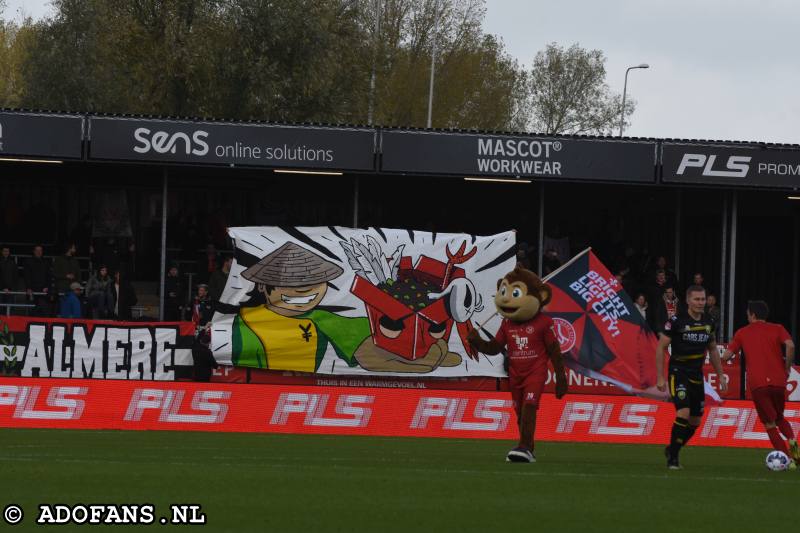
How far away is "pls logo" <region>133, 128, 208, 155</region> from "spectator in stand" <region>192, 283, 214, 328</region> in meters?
2.51

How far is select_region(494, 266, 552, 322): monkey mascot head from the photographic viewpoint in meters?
14.3

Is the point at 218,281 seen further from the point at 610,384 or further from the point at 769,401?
the point at 769,401

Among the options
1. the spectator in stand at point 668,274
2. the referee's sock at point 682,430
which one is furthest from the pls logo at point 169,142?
the referee's sock at point 682,430

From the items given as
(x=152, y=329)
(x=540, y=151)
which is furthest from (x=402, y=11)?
(x=152, y=329)

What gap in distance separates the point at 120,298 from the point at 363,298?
484cm

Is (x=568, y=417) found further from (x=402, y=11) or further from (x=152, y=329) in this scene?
(x=402, y=11)

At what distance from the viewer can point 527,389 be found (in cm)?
1412

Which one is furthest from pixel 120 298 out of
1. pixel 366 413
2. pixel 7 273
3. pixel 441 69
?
pixel 441 69

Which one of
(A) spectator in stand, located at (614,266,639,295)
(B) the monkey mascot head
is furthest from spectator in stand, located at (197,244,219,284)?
(B) the monkey mascot head

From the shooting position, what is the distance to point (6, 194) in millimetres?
30875

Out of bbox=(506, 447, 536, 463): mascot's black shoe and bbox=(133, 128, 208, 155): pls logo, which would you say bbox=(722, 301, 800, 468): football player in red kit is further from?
bbox=(133, 128, 208, 155): pls logo

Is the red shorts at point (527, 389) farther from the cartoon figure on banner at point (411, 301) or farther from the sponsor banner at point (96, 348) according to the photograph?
the cartoon figure on banner at point (411, 301)

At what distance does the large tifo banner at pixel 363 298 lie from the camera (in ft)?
79.4

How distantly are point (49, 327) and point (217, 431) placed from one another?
477 centimetres
